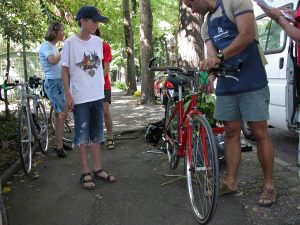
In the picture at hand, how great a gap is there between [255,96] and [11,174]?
3.32m

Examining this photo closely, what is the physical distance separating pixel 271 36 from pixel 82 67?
10.9ft

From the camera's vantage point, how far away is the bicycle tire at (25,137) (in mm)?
5301

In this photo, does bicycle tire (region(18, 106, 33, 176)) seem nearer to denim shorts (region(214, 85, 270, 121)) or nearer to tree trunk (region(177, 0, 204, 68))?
denim shorts (region(214, 85, 270, 121))

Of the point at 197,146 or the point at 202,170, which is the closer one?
the point at 202,170

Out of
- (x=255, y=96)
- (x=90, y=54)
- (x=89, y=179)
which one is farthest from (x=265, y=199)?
(x=90, y=54)

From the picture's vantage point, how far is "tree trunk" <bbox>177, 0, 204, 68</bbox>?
7945mm

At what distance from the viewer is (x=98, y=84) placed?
4863 mm

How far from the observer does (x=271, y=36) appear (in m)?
6.64

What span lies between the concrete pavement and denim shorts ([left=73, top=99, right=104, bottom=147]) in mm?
550

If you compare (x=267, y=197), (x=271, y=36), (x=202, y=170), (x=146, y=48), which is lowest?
(x=267, y=197)

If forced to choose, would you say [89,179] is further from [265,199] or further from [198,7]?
[198,7]

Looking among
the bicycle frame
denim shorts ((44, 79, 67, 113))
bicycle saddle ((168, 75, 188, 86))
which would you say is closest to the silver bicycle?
denim shorts ((44, 79, 67, 113))

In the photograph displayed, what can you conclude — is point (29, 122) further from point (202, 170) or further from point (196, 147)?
point (202, 170)

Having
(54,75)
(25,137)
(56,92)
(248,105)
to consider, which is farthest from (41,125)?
(248,105)
